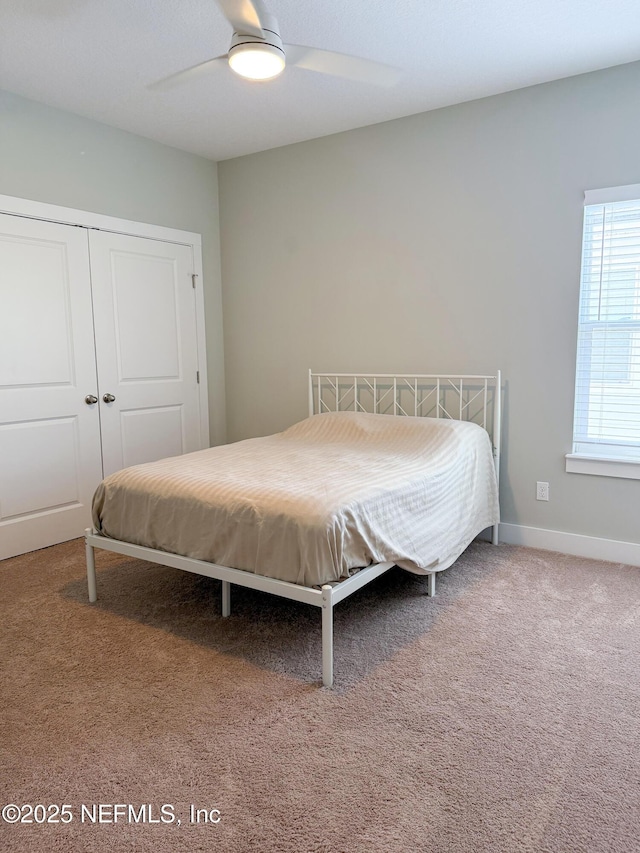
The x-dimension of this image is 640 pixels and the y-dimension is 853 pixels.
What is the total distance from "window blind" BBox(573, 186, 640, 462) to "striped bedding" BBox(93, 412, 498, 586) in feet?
2.04

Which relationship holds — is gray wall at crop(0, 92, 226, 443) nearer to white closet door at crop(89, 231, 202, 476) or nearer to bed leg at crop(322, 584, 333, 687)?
white closet door at crop(89, 231, 202, 476)

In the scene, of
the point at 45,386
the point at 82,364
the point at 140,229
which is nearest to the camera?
the point at 45,386

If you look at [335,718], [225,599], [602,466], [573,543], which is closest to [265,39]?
[225,599]

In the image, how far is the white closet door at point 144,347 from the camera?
3871mm

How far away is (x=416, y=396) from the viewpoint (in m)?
3.81

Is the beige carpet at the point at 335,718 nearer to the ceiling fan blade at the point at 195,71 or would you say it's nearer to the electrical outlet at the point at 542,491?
the electrical outlet at the point at 542,491

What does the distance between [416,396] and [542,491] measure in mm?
961

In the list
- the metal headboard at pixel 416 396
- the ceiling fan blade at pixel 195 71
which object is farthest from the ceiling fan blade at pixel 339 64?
the metal headboard at pixel 416 396

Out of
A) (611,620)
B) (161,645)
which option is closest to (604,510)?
(611,620)

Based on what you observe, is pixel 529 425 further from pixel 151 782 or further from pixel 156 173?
pixel 156 173

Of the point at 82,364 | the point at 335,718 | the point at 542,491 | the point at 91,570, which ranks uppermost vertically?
the point at 82,364

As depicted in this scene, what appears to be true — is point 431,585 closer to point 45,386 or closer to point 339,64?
point 339,64

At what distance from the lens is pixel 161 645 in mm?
2373

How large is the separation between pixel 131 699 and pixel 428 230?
3.03 meters
